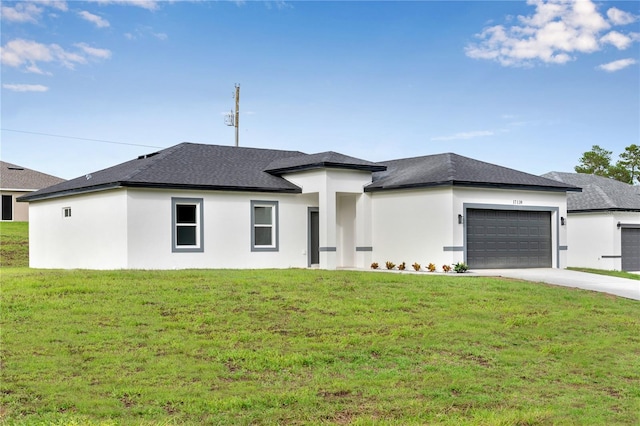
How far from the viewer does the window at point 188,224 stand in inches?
872

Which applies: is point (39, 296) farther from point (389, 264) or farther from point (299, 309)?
point (389, 264)

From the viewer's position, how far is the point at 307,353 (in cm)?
1048

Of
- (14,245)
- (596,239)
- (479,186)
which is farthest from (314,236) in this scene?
(14,245)

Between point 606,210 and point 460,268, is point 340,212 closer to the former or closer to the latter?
point 460,268

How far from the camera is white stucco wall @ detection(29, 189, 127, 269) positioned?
21703 mm

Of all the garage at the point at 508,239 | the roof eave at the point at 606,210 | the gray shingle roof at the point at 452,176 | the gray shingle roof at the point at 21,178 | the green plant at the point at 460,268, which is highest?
the gray shingle roof at the point at 21,178

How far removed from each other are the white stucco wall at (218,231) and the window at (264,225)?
6.0 inches

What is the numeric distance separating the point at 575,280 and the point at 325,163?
8.66 metres

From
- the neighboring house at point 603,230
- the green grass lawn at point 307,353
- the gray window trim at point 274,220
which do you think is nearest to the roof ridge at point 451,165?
the gray window trim at point 274,220

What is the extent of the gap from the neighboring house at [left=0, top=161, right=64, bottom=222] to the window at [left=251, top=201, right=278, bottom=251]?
23427 mm

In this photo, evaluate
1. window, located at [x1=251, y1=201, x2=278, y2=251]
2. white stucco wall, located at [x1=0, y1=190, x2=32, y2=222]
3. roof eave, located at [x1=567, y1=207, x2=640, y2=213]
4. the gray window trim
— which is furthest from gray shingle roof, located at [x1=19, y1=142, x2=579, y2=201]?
white stucco wall, located at [x1=0, y1=190, x2=32, y2=222]

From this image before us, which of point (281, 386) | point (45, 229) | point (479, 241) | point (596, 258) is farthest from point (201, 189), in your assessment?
point (596, 258)

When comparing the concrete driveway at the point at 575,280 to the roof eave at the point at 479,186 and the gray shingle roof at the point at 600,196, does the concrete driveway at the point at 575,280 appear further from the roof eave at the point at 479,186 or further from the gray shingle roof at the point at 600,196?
the gray shingle roof at the point at 600,196

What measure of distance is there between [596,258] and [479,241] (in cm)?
1022
